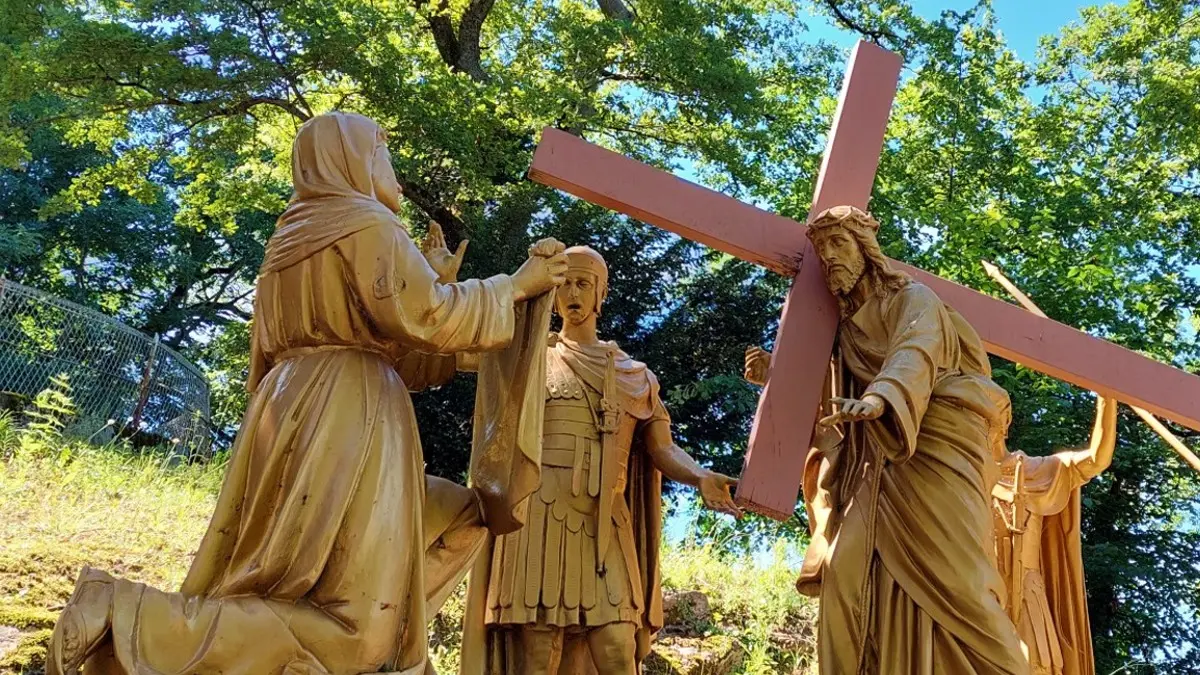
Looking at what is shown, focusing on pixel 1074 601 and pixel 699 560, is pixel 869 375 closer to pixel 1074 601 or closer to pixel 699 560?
pixel 1074 601

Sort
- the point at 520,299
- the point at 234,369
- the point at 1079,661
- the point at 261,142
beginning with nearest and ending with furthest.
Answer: the point at 520,299 < the point at 1079,661 < the point at 261,142 < the point at 234,369

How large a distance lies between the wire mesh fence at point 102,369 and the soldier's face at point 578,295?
8.47 metres

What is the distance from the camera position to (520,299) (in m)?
3.35

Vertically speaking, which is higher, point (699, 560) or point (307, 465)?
point (699, 560)

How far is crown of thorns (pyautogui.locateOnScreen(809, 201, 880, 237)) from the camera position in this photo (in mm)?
4488

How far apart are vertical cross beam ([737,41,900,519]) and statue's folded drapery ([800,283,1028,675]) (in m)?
0.20

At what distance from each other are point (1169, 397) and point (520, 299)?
308 centimetres

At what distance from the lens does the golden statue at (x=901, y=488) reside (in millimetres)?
3877

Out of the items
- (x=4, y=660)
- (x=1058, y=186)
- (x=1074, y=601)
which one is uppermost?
(x=1058, y=186)

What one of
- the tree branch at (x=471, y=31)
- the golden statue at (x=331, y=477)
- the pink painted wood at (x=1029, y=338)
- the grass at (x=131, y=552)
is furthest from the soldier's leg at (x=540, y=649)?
the tree branch at (x=471, y=31)

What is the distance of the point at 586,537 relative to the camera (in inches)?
180

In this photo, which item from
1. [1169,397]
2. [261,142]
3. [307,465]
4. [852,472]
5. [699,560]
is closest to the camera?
[307,465]

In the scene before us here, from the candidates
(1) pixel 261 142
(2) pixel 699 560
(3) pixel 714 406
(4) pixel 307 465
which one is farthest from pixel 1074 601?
(1) pixel 261 142

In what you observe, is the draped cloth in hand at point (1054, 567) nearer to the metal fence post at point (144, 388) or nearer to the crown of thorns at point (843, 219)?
the crown of thorns at point (843, 219)
